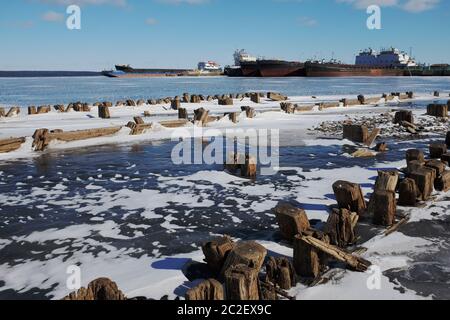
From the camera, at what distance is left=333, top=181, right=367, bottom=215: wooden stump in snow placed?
20.2 ft

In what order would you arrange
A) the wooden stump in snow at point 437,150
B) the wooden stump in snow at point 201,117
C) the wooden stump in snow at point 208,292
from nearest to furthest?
the wooden stump in snow at point 208,292
the wooden stump in snow at point 437,150
the wooden stump in snow at point 201,117

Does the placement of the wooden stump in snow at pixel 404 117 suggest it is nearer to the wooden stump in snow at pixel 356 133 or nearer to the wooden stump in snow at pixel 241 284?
the wooden stump in snow at pixel 356 133

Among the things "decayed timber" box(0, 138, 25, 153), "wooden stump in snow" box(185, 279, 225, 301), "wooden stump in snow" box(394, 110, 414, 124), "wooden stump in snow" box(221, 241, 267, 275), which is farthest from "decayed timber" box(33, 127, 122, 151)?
"wooden stump in snow" box(394, 110, 414, 124)

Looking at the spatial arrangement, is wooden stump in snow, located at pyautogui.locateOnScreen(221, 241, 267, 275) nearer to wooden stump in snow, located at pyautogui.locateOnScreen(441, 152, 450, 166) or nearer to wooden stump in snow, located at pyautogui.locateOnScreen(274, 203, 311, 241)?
wooden stump in snow, located at pyautogui.locateOnScreen(274, 203, 311, 241)

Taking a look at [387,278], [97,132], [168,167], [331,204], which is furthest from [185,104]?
[387,278]

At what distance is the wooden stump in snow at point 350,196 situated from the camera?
614cm

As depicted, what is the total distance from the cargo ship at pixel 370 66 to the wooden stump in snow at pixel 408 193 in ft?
301

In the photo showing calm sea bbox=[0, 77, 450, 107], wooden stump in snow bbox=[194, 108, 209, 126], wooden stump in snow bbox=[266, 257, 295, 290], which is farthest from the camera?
calm sea bbox=[0, 77, 450, 107]

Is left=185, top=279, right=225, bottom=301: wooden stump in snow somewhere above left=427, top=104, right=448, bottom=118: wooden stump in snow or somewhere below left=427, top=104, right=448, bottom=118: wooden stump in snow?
below

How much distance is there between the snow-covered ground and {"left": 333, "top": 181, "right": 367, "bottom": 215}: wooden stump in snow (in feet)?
1.44

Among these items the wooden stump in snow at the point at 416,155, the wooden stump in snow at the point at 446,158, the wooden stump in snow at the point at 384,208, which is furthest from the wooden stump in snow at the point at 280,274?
the wooden stump in snow at the point at 446,158

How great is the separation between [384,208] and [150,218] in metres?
3.72
